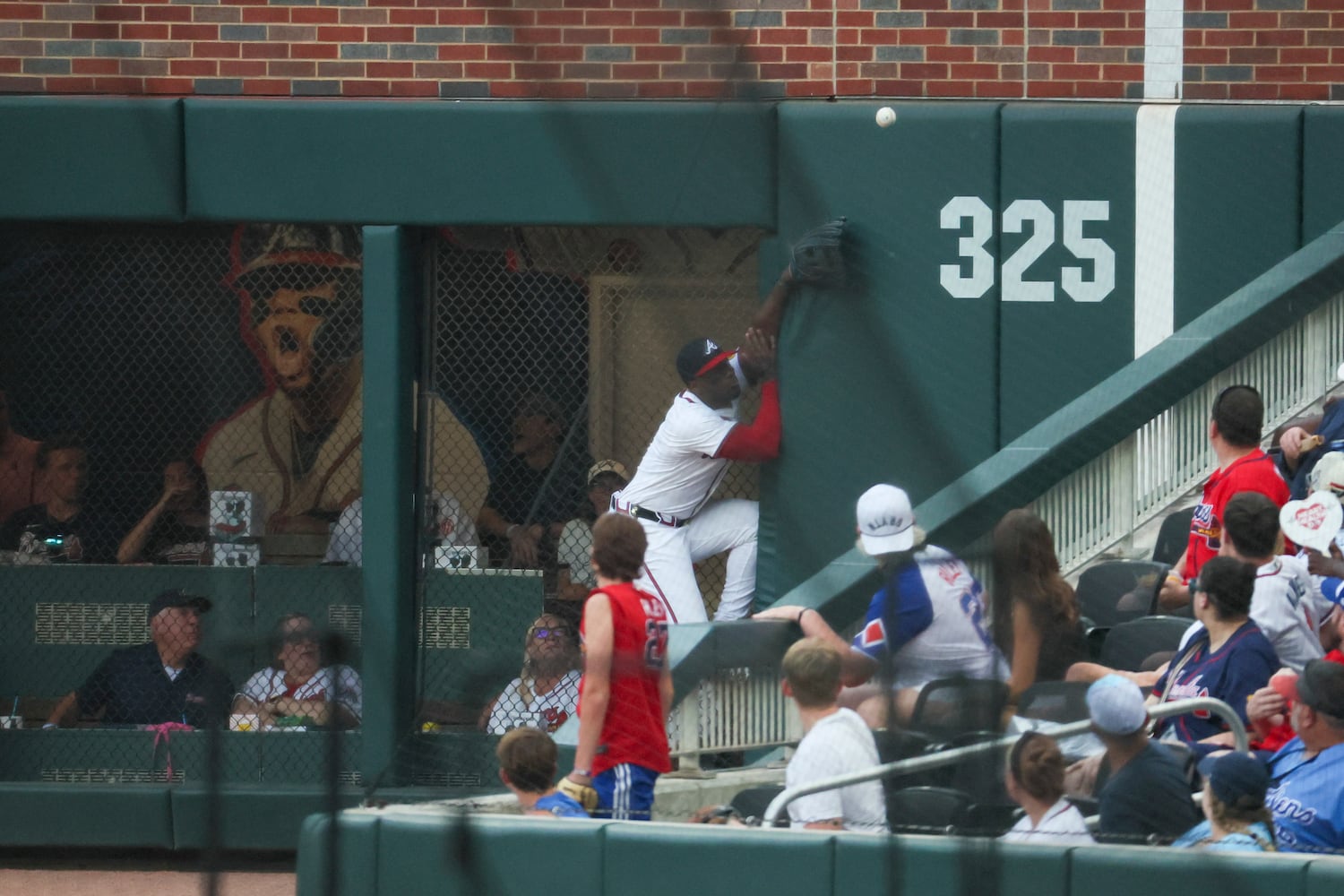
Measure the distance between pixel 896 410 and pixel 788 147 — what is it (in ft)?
0.81

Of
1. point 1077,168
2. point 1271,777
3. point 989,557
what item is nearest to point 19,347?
point 989,557

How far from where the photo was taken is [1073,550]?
8.15ft

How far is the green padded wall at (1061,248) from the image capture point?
2.54 meters

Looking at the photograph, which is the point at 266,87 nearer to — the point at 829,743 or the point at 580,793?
the point at 580,793

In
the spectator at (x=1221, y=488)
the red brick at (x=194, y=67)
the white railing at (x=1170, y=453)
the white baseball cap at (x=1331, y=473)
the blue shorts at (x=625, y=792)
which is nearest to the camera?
the red brick at (x=194, y=67)

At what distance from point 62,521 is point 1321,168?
250 centimetres

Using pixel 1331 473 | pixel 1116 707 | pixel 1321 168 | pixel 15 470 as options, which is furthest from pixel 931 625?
pixel 1331 473

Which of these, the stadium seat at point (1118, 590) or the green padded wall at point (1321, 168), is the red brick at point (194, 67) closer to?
the stadium seat at point (1118, 590)

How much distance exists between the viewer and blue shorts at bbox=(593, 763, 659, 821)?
2.25 m

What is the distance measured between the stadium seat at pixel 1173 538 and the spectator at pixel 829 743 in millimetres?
2071

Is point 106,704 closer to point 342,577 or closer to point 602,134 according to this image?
point 342,577

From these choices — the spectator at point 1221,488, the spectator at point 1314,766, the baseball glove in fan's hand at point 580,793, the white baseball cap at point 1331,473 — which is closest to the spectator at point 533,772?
the baseball glove in fan's hand at point 580,793

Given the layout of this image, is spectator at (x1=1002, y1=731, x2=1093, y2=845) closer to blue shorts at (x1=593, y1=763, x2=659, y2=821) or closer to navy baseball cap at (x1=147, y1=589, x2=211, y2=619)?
blue shorts at (x1=593, y1=763, x2=659, y2=821)

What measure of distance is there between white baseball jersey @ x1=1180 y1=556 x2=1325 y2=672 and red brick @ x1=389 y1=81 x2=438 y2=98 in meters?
1.84
